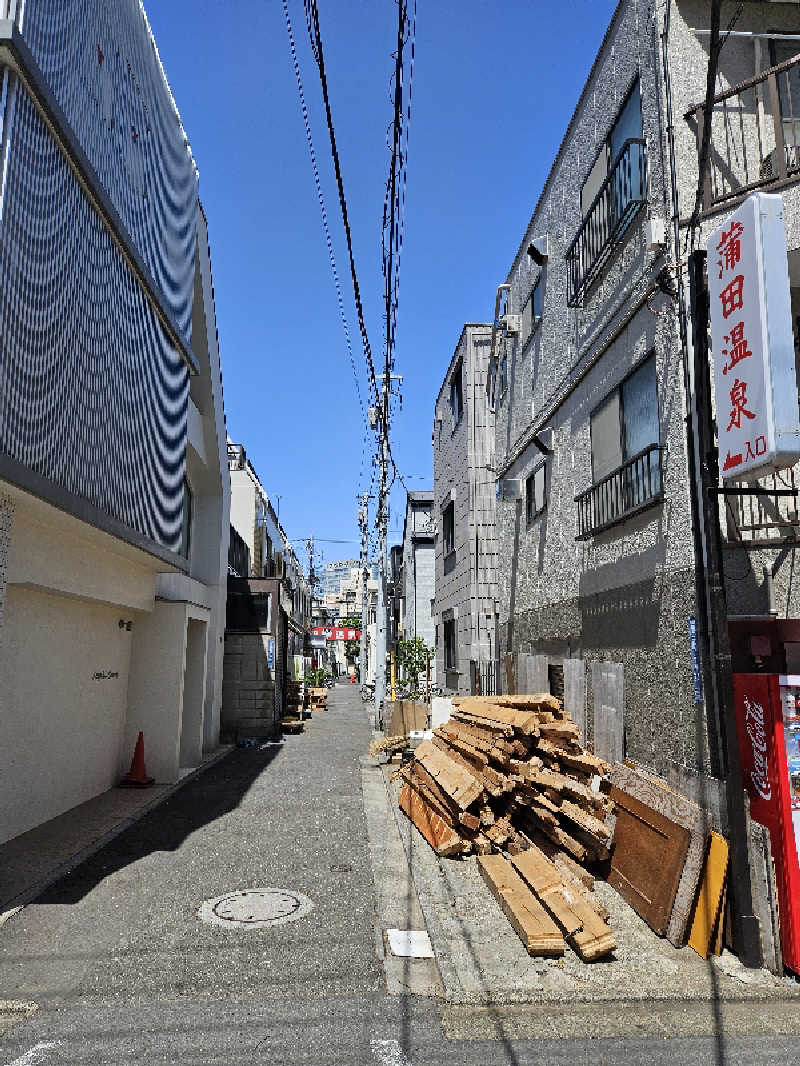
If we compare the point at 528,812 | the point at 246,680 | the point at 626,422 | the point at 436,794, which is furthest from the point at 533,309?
the point at 246,680

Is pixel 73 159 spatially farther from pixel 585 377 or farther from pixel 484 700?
pixel 484 700

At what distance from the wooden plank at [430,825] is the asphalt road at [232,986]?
2.78ft

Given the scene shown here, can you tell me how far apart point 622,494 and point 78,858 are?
743 centimetres

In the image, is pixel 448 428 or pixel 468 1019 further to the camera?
pixel 448 428

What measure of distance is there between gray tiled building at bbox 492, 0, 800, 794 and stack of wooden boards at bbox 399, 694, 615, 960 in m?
0.79

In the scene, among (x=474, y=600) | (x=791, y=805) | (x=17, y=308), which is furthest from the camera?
(x=474, y=600)

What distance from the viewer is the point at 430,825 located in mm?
8883

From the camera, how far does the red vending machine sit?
5.12 metres

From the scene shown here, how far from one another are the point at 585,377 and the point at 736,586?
4.58 metres

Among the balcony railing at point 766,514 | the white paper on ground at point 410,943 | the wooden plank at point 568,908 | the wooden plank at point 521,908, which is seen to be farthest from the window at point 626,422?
the white paper on ground at point 410,943

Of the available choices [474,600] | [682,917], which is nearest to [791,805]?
[682,917]

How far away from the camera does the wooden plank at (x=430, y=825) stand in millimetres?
8047

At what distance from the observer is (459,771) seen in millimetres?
8586

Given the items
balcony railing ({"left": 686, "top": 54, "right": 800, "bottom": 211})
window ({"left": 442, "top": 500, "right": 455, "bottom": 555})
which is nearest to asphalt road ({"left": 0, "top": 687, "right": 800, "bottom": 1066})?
balcony railing ({"left": 686, "top": 54, "right": 800, "bottom": 211})
